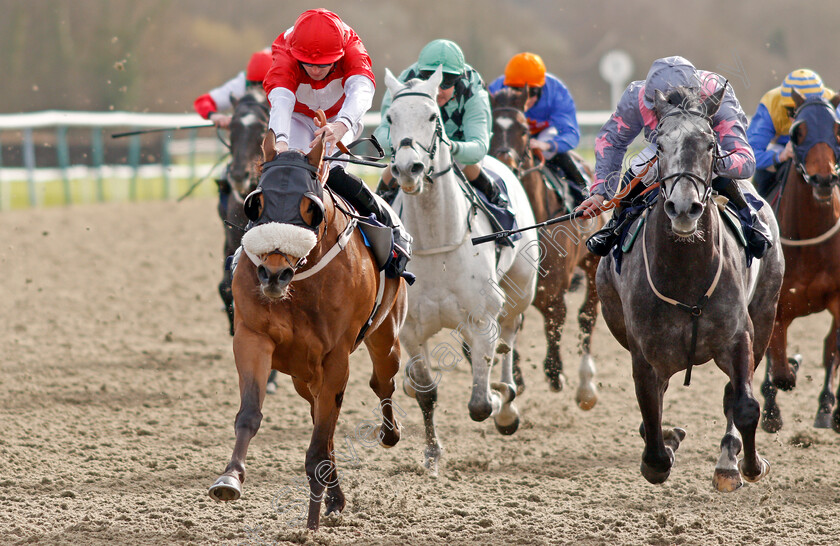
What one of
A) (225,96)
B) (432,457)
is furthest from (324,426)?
(225,96)

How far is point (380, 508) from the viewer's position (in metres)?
4.59

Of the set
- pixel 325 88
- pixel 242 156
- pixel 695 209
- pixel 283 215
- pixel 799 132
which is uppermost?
pixel 799 132

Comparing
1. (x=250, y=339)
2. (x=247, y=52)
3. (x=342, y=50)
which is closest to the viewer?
(x=250, y=339)

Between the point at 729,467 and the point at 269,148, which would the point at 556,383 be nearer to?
the point at 729,467

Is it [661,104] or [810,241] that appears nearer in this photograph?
[661,104]

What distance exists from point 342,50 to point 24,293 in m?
6.42

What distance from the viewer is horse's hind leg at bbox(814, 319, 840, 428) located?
232 inches

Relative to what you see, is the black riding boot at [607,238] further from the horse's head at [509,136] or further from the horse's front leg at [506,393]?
the horse's head at [509,136]

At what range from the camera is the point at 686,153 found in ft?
12.5

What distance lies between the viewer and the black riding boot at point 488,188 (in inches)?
226

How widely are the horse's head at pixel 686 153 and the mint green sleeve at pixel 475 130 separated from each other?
5.05ft

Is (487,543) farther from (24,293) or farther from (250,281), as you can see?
(24,293)

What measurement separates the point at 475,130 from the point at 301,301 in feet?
6.82

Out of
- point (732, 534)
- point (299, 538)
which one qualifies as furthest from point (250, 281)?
point (732, 534)
